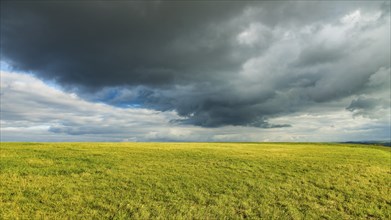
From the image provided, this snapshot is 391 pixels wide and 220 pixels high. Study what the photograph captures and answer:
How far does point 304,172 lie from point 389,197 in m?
9.53

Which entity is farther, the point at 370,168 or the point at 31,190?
the point at 370,168

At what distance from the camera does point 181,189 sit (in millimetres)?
26359

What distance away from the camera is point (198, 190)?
2639 cm

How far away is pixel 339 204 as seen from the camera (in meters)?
25.3

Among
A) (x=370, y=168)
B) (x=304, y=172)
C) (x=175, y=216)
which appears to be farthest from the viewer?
Result: (x=370, y=168)

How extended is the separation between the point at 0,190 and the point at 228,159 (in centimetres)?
2903

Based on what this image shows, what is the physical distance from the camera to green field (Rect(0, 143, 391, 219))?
21.1m

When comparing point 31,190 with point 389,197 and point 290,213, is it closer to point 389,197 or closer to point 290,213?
point 290,213

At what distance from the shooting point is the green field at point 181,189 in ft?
69.2

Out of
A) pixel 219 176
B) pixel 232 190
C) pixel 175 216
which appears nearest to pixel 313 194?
pixel 232 190

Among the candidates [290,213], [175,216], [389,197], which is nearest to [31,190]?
[175,216]

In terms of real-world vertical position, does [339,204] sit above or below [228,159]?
below

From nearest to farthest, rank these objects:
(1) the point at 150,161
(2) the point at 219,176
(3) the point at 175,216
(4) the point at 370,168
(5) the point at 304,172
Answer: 1. (3) the point at 175,216
2. (2) the point at 219,176
3. (5) the point at 304,172
4. (1) the point at 150,161
5. (4) the point at 370,168

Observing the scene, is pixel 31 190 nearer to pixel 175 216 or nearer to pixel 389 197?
pixel 175 216
